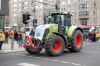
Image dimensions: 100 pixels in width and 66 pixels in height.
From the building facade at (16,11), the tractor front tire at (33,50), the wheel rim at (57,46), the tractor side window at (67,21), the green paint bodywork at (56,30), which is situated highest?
the building facade at (16,11)

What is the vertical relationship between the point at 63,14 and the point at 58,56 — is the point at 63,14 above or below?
above

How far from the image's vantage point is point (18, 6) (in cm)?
13638

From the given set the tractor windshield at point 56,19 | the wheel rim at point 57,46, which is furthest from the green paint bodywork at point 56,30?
the tractor windshield at point 56,19

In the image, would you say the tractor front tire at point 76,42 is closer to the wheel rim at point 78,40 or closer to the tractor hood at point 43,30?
the wheel rim at point 78,40

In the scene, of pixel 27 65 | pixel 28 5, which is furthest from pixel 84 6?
pixel 27 65

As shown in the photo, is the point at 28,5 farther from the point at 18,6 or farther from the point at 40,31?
the point at 40,31

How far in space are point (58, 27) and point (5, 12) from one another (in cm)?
648

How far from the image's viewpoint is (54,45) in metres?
19.6

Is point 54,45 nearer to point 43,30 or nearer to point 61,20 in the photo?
point 43,30

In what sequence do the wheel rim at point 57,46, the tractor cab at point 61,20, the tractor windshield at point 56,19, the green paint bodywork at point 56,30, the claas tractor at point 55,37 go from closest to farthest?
the claas tractor at point 55,37 < the wheel rim at point 57,46 < the green paint bodywork at point 56,30 < the tractor cab at point 61,20 < the tractor windshield at point 56,19

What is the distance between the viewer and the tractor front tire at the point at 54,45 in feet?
62.0

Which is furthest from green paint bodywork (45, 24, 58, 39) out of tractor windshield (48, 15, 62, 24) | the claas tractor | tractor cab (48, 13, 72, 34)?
tractor windshield (48, 15, 62, 24)

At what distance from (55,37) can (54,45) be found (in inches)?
22.2

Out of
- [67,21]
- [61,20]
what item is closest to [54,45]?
[61,20]
